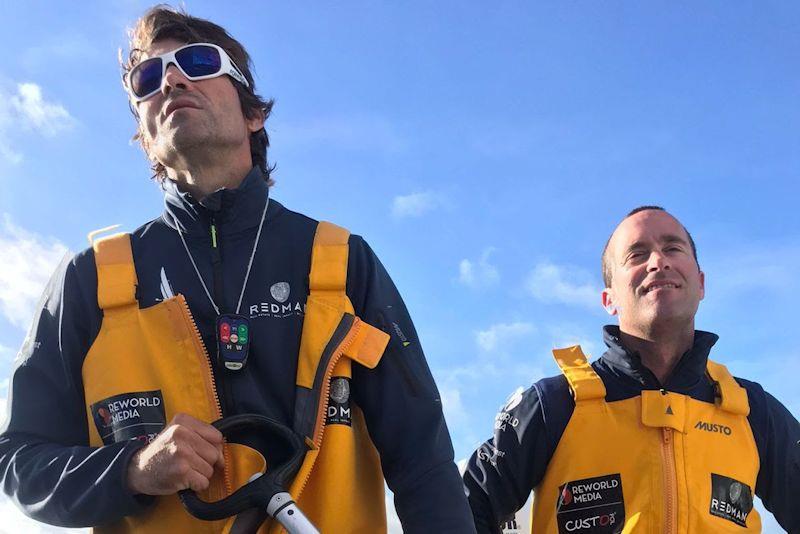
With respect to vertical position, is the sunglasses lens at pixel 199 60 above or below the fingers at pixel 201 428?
above

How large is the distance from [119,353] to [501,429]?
9.36ft

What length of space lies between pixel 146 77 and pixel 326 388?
6.29 feet

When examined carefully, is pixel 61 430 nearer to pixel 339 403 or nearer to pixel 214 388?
pixel 214 388

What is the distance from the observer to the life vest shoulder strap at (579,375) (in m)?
5.36

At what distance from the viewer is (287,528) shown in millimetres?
2916

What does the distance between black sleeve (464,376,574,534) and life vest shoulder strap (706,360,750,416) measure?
1.01 m

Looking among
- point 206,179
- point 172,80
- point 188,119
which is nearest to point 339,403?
point 206,179

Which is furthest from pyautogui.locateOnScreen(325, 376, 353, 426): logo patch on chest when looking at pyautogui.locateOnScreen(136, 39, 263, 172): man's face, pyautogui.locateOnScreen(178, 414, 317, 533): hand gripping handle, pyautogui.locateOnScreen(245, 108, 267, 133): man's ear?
pyautogui.locateOnScreen(245, 108, 267, 133): man's ear

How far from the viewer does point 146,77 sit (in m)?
4.17

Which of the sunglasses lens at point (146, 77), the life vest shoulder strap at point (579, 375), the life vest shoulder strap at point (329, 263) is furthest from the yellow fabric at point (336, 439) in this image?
the life vest shoulder strap at point (579, 375)

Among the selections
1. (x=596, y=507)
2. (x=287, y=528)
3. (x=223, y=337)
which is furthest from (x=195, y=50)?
(x=596, y=507)

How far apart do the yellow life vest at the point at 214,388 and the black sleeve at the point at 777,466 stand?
317cm

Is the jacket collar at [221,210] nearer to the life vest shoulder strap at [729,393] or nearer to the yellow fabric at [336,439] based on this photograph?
the yellow fabric at [336,439]

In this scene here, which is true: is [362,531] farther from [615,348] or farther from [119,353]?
[615,348]
